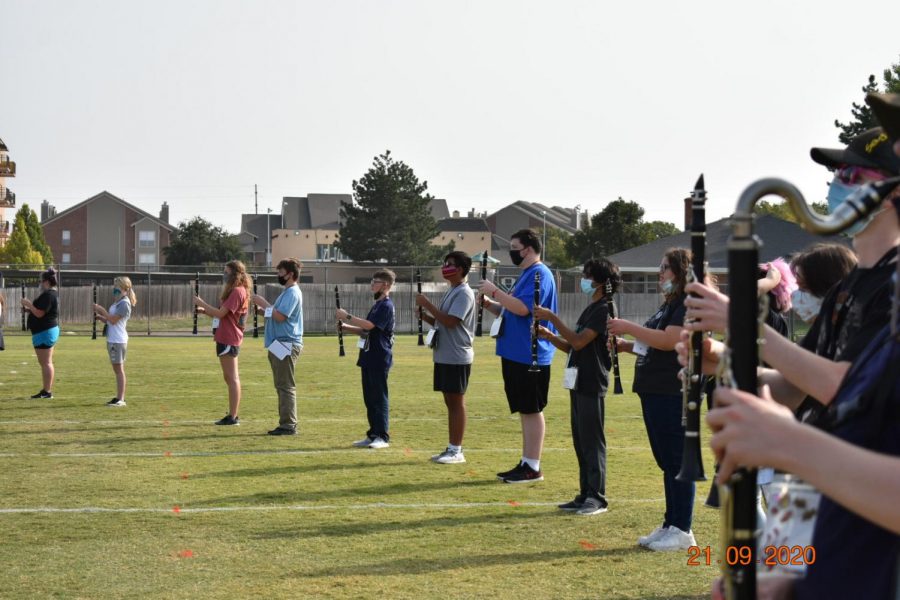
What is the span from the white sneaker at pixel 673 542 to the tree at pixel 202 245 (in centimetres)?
8354

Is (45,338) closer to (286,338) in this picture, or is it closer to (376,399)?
(286,338)

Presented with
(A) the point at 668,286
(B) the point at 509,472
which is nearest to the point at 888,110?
(A) the point at 668,286

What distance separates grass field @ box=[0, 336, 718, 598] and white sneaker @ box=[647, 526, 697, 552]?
0.42 ft

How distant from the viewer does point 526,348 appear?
10.5m

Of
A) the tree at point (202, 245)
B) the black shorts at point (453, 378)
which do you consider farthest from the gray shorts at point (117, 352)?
the tree at point (202, 245)

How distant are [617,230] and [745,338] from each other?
72.6m

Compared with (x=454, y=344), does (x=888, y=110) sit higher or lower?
higher

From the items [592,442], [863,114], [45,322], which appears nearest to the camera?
[592,442]

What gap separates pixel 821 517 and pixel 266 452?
35.6 feet

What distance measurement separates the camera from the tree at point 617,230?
2896 inches

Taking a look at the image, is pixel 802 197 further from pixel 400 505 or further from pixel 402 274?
pixel 402 274

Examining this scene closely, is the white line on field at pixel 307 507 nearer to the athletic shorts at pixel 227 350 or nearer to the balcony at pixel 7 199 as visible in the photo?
the athletic shorts at pixel 227 350

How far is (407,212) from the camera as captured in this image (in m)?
93.1
